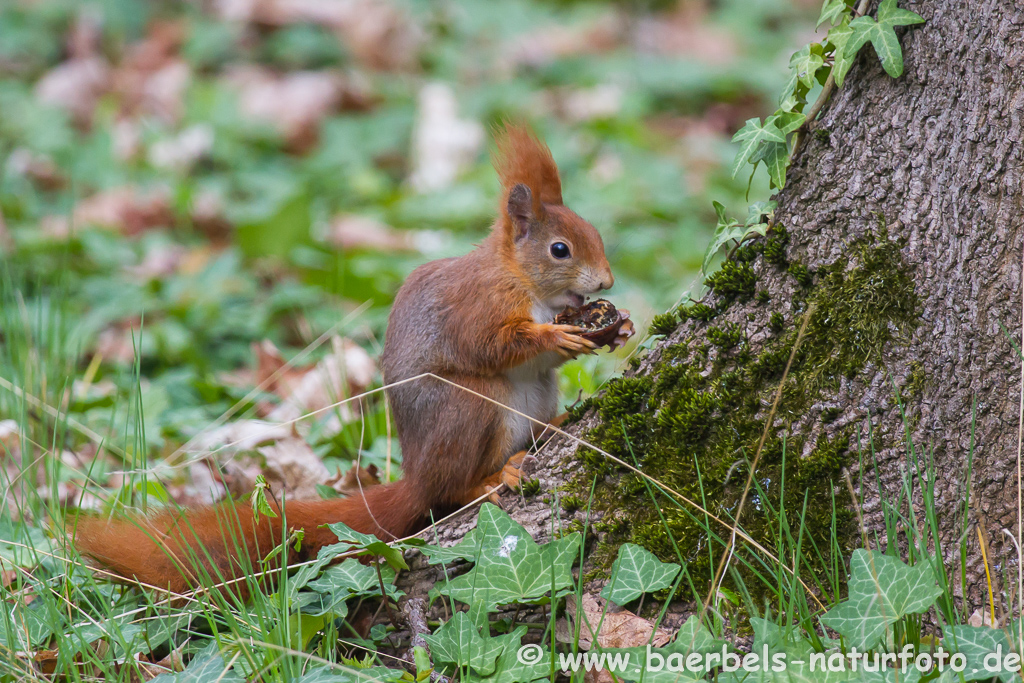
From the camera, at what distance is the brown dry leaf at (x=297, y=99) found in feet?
18.9

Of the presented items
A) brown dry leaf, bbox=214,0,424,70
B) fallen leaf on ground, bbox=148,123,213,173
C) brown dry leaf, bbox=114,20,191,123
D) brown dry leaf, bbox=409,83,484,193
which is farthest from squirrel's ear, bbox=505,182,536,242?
brown dry leaf, bbox=214,0,424,70

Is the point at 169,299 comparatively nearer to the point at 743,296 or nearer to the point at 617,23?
the point at 743,296

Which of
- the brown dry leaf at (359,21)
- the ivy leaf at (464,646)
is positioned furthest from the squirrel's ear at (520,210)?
the brown dry leaf at (359,21)

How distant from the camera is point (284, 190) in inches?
200

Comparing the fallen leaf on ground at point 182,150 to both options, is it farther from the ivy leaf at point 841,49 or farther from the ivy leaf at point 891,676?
the ivy leaf at point 891,676

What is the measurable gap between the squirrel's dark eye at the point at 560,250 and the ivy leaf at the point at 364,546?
2.61 feet

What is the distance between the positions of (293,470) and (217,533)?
0.54 metres

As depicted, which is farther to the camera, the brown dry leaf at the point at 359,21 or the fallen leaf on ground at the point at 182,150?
the brown dry leaf at the point at 359,21

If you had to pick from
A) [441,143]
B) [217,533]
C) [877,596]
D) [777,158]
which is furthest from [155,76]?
[877,596]

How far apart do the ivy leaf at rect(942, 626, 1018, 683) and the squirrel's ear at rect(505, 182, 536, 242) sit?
48.6 inches

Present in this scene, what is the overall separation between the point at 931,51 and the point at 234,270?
127 inches

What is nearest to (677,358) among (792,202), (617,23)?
(792,202)

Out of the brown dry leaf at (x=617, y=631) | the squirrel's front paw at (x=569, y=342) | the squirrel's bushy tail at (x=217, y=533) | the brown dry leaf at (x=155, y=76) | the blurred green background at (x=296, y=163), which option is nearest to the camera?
the brown dry leaf at (x=617, y=631)
